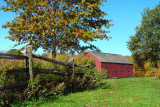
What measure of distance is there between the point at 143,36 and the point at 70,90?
31.0 meters

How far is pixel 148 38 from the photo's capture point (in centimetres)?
3669

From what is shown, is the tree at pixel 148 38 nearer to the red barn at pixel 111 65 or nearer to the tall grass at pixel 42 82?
the red barn at pixel 111 65

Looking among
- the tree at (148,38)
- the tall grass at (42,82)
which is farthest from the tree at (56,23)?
the tree at (148,38)

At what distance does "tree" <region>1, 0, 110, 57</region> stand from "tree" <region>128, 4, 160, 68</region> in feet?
65.6

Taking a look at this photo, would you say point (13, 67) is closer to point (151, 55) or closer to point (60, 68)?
point (60, 68)

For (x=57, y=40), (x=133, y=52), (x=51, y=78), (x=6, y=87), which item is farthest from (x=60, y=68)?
(x=133, y=52)

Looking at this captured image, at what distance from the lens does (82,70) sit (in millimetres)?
12328

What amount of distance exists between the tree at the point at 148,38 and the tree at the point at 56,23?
19997 millimetres

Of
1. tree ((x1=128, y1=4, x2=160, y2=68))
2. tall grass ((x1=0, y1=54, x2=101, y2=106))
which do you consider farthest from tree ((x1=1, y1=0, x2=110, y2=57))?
tree ((x1=128, y1=4, x2=160, y2=68))

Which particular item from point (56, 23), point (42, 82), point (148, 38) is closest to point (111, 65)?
point (148, 38)

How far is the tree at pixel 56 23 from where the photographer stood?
1708cm

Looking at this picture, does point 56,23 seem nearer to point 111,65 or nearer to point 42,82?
point 42,82

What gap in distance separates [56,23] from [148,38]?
25415 millimetres

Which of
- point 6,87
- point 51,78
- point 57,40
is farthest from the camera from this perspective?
point 57,40
